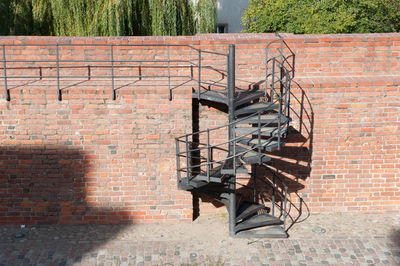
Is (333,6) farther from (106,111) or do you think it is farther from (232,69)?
(106,111)

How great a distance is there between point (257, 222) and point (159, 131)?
240cm

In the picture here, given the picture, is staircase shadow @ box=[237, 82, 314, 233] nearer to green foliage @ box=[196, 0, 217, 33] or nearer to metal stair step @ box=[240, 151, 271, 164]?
metal stair step @ box=[240, 151, 271, 164]

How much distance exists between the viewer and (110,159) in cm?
816

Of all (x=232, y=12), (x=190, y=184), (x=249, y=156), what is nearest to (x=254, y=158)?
(x=249, y=156)

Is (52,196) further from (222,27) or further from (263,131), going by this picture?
(222,27)

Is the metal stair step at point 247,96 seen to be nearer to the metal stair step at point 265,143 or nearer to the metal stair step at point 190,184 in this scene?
the metal stair step at point 265,143

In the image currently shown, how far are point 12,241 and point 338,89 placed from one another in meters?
6.43

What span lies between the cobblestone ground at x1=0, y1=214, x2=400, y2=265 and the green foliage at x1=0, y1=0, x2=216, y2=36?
17.7ft

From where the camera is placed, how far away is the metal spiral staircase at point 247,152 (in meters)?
7.38

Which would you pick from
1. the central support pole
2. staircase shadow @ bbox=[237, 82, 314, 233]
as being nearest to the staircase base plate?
the central support pole

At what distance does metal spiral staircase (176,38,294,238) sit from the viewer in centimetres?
738

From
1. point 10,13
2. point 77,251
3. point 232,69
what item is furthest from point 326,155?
point 10,13

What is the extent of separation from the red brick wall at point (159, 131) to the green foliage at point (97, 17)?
9.99 ft

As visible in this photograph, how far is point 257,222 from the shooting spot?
26.1 feet
